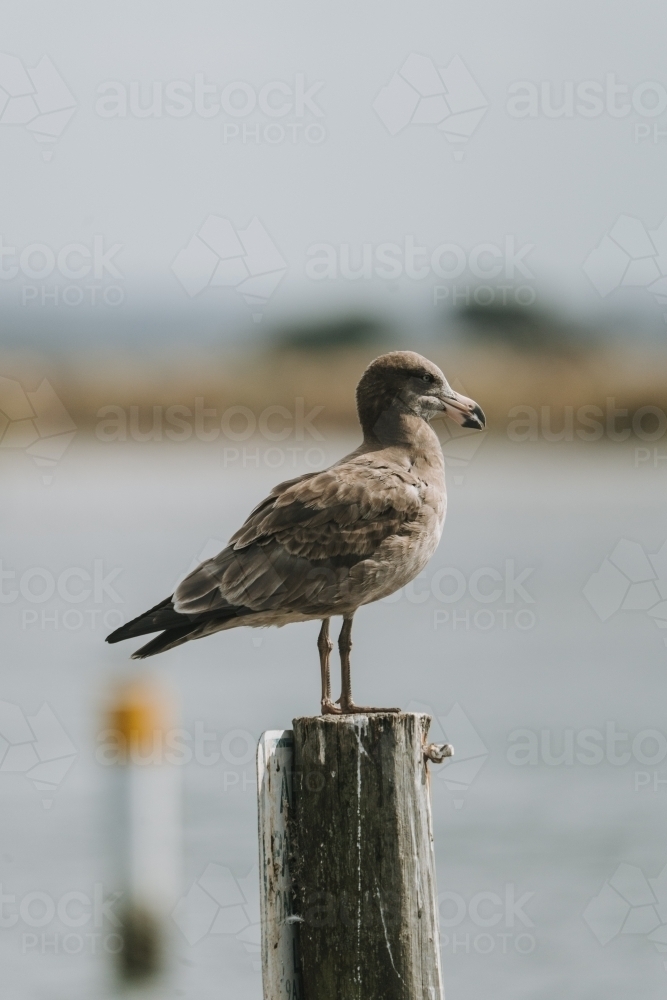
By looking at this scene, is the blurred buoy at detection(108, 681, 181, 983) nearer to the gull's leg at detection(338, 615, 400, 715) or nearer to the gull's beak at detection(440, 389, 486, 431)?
the gull's leg at detection(338, 615, 400, 715)

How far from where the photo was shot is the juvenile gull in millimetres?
5992

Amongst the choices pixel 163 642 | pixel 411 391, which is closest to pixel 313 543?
pixel 163 642

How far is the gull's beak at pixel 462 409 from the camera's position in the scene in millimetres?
6715

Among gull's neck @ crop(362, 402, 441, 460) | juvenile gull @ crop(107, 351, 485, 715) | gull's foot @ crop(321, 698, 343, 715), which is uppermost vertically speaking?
gull's neck @ crop(362, 402, 441, 460)

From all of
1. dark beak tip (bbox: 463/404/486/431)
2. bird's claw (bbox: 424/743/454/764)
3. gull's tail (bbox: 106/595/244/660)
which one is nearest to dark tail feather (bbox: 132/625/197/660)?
gull's tail (bbox: 106/595/244/660)

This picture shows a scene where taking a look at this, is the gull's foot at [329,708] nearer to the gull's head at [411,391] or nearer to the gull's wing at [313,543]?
the gull's wing at [313,543]

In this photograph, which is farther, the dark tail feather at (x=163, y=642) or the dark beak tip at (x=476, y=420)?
the dark beak tip at (x=476, y=420)

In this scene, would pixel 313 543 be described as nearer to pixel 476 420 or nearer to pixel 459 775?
pixel 476 420

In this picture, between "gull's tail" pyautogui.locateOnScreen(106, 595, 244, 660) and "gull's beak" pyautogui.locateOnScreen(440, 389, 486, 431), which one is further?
"gull's beak" pyautogui.locateOnScreen(440, 389, 486, 431)

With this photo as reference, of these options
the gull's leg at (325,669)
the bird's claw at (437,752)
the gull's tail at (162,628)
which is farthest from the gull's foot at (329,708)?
the bird's claw at (437,752)

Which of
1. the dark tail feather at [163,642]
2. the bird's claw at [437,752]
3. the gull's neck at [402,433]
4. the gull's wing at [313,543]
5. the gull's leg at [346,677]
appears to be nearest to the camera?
the bird's claw at [437,752]

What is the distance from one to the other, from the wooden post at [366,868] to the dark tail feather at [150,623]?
152 cm

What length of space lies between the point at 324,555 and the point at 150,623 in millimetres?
818

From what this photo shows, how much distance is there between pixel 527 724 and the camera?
16.3 metres
